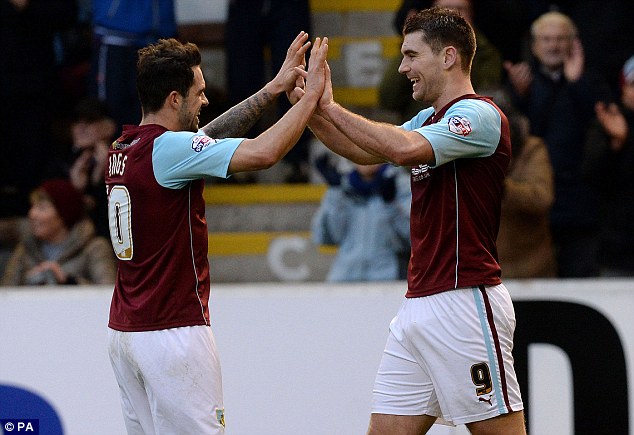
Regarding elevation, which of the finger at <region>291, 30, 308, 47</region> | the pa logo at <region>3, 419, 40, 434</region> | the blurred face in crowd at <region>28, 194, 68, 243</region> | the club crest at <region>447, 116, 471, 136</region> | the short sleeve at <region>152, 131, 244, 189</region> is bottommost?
the pa logo at <region>3, 419, 40, 434</region>

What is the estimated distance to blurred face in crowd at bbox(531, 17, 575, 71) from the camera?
766cm

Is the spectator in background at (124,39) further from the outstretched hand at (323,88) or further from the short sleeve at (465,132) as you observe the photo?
the short sleeve at (465,132)

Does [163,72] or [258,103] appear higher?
[163,72]

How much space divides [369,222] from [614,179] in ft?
5.10

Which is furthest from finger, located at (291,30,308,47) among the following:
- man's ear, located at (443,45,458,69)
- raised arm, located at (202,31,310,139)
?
man's ear, located at (443,45,458,69)

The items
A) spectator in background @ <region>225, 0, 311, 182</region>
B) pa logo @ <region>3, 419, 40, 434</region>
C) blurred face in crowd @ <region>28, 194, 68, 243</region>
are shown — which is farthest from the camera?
spectator in background @ <region>225, 0, 311, 182</region>

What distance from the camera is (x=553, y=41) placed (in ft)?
25.1

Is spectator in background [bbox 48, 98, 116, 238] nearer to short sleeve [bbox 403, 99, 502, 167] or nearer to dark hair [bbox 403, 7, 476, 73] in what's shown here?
dark hair [bbox 403, 7, 476, 73]

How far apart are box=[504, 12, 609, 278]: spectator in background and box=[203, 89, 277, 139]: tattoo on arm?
2910 mm

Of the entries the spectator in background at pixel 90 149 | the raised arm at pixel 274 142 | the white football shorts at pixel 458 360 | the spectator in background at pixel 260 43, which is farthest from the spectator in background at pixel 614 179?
the spectator in background at pixel 90 149

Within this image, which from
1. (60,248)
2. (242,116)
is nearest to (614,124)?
(242,116)

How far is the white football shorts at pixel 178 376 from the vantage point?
4.36 meters

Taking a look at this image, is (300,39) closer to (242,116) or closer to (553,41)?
(242,116)

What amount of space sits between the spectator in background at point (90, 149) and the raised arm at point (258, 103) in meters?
2.93
